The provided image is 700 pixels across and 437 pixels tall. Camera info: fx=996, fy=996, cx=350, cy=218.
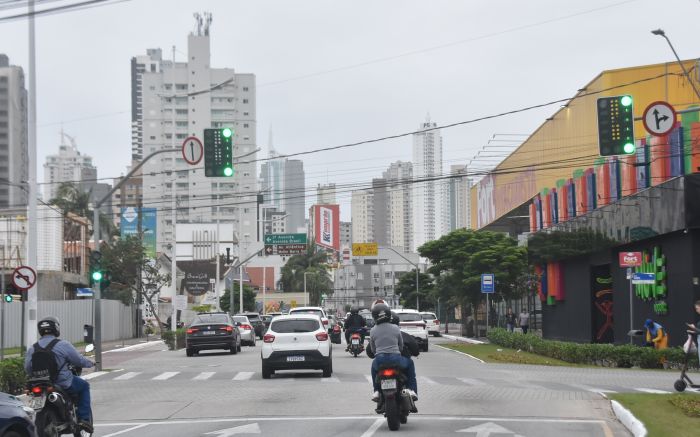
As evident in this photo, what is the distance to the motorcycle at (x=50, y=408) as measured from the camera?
38.7ft

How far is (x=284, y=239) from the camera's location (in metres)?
87.9

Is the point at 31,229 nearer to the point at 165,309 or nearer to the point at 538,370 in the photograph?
the point at 538,370

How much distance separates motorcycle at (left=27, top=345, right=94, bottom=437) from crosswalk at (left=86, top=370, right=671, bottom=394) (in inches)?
433

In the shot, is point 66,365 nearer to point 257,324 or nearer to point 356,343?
point 356,343

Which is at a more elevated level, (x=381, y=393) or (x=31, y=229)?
(x=31, y=229)

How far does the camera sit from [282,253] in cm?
9331

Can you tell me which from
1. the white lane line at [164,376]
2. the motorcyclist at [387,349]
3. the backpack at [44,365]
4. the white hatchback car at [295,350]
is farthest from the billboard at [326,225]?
the backpack at [44,365]

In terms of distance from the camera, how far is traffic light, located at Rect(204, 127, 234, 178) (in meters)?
24.9

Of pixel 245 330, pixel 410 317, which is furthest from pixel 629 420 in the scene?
pixel 245 330

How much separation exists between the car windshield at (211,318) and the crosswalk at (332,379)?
9.07 m

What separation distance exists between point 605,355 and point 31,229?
1760cm

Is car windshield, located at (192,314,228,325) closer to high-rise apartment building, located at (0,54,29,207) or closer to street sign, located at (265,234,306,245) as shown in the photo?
street sign, located at (265,234,306,245)

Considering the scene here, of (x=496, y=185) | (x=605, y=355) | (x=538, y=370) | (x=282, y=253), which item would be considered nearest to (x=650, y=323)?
(x=605, y=355)

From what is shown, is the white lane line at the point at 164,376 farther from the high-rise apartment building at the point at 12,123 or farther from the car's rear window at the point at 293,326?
the high-rise apartment building at the point at 12,123
